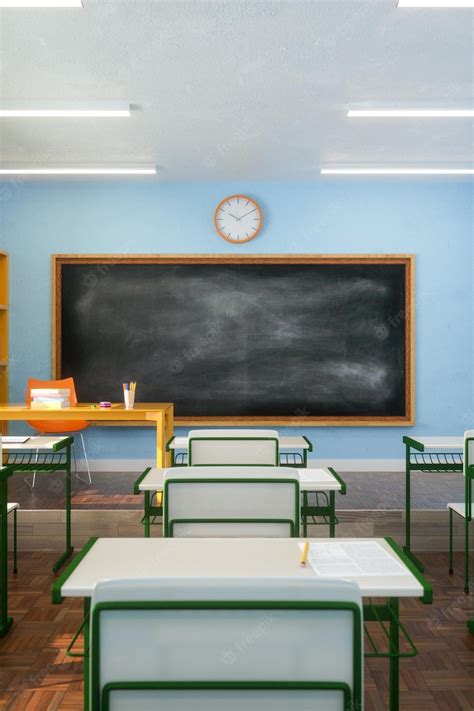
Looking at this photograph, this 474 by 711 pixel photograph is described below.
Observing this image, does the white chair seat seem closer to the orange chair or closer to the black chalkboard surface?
the black chalkboard surface

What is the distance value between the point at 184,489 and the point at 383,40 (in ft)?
8.58

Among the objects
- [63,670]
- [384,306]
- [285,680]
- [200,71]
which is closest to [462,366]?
A: [384,306]

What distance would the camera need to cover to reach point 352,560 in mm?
1666

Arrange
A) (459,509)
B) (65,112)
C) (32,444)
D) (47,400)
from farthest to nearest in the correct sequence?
(47,400) < (65,112) < (32,444) < (459,509)

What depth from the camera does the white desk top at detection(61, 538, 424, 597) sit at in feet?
4.83

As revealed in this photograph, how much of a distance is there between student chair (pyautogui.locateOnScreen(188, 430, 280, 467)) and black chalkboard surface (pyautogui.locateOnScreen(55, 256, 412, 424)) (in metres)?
3.00

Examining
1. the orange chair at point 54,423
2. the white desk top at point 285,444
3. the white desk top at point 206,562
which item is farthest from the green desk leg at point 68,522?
the white desk top at point 206,562

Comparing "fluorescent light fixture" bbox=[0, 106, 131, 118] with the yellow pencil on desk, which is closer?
the yellow pencil on desk

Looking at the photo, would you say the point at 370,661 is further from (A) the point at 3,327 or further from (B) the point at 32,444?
(A) the point at 3,327

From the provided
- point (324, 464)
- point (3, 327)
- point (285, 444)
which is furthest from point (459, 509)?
point (3, 327)

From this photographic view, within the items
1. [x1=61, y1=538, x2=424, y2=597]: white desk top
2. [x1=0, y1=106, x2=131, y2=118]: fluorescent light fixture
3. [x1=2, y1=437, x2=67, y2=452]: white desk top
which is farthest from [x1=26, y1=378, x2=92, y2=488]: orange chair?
[x1=61, y1=538, x2=424, y2=597]: white desk top

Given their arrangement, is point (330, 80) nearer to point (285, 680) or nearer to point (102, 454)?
point (285, 680)

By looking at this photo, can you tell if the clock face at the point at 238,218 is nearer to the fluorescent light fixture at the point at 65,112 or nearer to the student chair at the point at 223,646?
the fluorescent light fixture at the point at 65,112

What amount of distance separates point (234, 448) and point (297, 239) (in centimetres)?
345
